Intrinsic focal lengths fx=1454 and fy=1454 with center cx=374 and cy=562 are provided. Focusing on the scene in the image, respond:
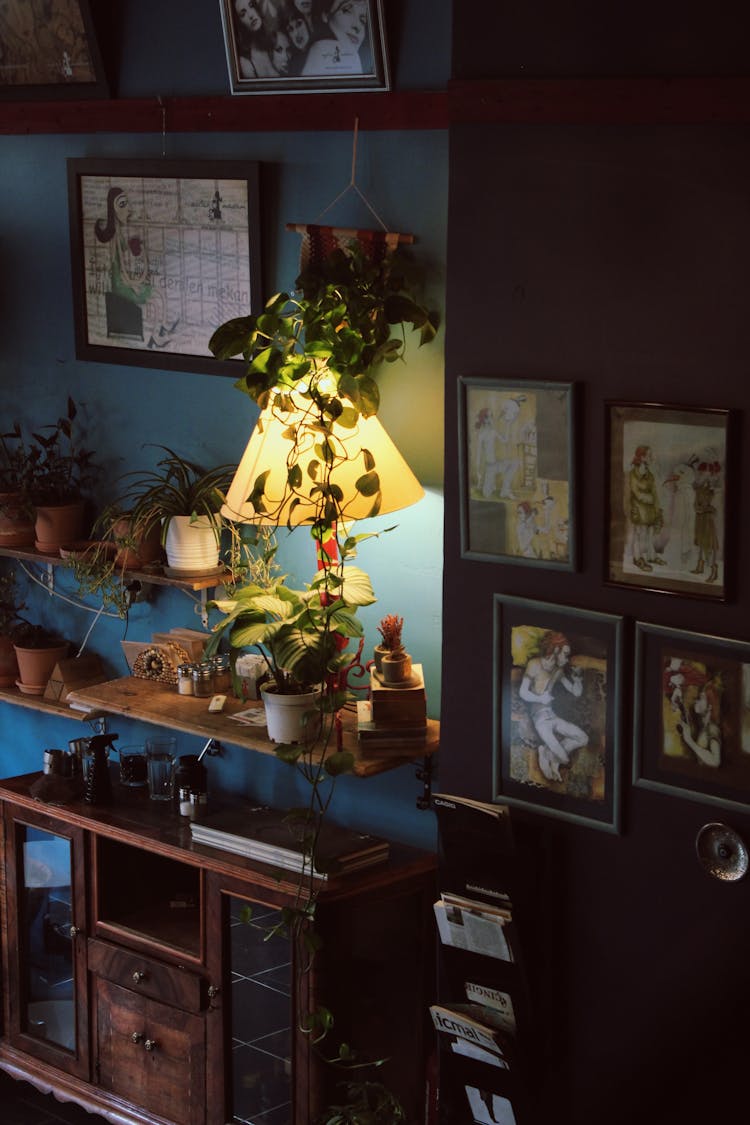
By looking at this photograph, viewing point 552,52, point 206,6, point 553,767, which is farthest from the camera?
point 206,6

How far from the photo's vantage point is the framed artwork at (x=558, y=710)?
3.02 m

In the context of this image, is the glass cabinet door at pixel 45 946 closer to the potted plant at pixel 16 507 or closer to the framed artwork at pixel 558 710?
the potted plant at pixel 16 507

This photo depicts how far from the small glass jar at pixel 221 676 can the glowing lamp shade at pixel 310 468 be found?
666 millimetres

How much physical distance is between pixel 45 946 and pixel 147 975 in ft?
1.53

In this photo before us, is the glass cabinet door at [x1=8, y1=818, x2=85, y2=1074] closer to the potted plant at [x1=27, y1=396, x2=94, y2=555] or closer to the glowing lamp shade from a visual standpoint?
the potted plant at [x1=27, y1=396, x2=94, y2=555]

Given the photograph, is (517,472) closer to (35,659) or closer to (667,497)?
(667,497)

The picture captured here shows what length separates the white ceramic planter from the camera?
4031mm

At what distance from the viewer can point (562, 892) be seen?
3191 millimetres

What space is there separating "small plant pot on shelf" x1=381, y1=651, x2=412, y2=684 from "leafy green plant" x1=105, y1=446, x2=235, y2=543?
2.41ft

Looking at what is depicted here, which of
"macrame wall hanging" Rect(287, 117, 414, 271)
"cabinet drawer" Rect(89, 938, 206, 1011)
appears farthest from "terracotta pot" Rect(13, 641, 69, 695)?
"macrame wall hanging" Rect(287, 117, 414, 271)

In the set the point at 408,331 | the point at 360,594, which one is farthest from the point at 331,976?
the point at 408,331

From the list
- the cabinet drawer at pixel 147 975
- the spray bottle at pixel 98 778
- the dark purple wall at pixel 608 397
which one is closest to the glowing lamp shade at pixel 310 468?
the dark purple wall at pixel 608 397

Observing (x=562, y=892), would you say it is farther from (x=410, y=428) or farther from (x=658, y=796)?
(x=410, y=428)

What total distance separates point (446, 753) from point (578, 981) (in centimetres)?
58
